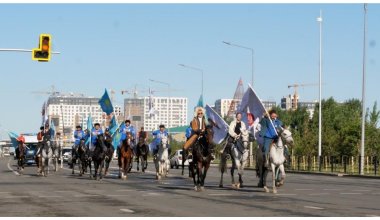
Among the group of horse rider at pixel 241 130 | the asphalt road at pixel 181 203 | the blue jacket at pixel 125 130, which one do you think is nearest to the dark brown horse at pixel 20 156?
A: the blue jacket at pixel 125 130

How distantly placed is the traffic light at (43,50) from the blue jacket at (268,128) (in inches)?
525

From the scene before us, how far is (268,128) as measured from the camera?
23922mm

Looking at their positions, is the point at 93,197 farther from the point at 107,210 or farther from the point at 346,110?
the point at 346,110

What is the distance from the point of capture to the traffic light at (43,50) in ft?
113

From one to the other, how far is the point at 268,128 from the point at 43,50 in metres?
14.0

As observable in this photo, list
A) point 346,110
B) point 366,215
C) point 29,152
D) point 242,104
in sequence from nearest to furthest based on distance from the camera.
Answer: point 366,215
point 242,104
point 29,152
point 346,110

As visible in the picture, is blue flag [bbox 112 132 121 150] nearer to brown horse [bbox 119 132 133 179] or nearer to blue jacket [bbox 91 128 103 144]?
brown horse [bbox 119 132 133 179]

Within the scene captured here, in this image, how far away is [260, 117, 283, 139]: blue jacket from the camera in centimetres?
2369

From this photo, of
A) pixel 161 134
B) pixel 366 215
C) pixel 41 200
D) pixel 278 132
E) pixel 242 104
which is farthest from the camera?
pixel 161 134

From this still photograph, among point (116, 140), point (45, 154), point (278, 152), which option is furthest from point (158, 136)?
point (278, 152)

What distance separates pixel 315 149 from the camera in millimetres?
67125

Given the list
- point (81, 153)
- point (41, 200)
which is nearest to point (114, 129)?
point (81, 153)

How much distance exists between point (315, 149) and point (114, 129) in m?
31.5

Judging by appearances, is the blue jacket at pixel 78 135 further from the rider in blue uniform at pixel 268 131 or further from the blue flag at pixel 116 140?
the rider in blue uniform at pixel 268 131
